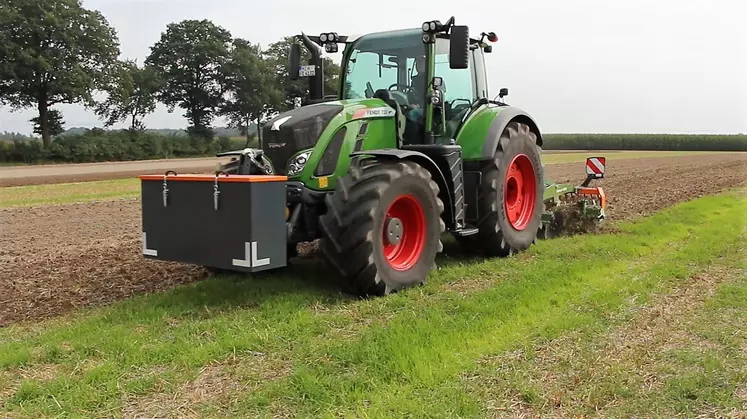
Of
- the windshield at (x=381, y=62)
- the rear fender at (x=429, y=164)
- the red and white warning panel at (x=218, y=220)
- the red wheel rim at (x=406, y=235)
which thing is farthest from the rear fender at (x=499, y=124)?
the red and white warning panel at (x=218, y=220)

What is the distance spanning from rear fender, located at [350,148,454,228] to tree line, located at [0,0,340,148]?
2081cm

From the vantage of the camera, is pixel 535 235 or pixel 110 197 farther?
pixel 110 197

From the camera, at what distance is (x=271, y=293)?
246 inches

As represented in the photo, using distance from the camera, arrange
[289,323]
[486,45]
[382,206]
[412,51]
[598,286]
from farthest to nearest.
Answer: [486,45]
[412,51]
[598,286]
[382,206]
[289,323]

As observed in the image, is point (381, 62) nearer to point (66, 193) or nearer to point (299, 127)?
point (299, 127)

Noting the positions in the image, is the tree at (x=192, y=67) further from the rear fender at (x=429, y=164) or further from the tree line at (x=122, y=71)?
the rear fender at (x=429, y=164)

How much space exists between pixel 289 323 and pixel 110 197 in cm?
1371

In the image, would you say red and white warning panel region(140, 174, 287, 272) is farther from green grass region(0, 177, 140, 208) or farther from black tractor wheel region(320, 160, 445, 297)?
green grass region(0, 177, 140, 208)

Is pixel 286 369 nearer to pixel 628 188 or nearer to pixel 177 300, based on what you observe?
pixel 177 300

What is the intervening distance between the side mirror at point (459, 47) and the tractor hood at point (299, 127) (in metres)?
1.03

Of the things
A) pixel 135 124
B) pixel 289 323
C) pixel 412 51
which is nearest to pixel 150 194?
pixel 289 323

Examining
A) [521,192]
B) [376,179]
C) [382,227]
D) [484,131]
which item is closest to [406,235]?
[382,227]

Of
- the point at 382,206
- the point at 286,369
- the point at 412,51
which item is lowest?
the point at 286,369

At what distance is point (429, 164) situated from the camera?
6789mm
